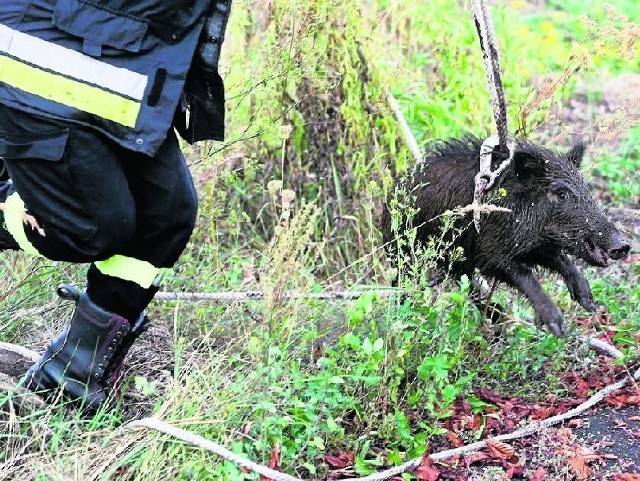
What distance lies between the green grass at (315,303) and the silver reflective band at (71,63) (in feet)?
2.64

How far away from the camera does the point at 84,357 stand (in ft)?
12.9

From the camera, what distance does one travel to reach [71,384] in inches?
155

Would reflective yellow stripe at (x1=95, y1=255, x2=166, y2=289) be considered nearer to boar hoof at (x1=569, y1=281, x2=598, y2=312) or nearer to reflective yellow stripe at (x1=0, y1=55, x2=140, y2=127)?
reflective yellow stripe at (x1=0, y1=55, x2=140, y2=127)

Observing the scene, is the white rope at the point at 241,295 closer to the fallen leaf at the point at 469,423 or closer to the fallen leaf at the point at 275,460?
the fallen leaf at the point at 469,423

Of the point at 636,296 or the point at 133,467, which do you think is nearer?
the point at 133,467

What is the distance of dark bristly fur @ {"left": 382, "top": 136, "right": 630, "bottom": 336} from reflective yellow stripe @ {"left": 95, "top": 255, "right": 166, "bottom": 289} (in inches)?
51.8

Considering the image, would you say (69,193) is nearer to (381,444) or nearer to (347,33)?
(381,444)

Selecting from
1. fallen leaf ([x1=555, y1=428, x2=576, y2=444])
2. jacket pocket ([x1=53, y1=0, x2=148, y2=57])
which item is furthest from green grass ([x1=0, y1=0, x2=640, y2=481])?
jacket pocket ([x1=53, y1=0, x2=148, y2=57])

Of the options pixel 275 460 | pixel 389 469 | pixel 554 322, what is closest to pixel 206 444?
pixel 275 460

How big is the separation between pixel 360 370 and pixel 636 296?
1.97 m

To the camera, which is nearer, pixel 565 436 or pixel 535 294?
pixel 565 436

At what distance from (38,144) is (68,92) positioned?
0.68ft

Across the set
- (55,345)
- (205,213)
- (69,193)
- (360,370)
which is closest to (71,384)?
(55,345)

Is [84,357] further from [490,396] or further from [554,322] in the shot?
[554,322]
